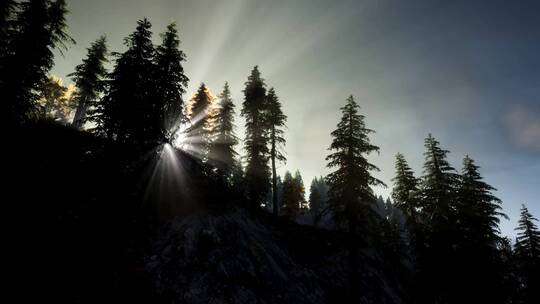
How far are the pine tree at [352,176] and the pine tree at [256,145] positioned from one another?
882 cm

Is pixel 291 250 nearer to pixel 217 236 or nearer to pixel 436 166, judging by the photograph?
pixel 217 236

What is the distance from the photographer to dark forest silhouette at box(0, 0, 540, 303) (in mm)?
10805

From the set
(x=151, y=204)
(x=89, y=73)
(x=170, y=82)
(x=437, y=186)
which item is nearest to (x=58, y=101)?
(x=89, y=73)

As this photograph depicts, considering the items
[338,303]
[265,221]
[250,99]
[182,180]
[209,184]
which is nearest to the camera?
[338,303]

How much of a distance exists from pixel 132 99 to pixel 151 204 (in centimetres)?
758

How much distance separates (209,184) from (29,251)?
444 inches

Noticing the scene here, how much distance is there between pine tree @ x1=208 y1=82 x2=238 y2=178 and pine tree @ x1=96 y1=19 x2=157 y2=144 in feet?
38.4

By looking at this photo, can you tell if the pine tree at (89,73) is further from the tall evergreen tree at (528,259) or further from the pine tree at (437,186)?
the tall evergreen tree at (528,259)

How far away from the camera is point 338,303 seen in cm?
1653

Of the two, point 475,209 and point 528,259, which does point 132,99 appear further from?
point 528,259

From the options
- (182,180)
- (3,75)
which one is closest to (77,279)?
(182,180)

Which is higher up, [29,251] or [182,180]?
[182,180]

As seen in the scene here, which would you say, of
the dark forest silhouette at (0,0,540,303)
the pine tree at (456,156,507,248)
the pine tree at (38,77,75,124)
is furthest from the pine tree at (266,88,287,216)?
the pine tree at (38,77,75,124)

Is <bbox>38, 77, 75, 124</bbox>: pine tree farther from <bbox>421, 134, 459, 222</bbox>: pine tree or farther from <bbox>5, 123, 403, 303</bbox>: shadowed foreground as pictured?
<bbox>421, 134, 459, 222</bbox>: pine tree
